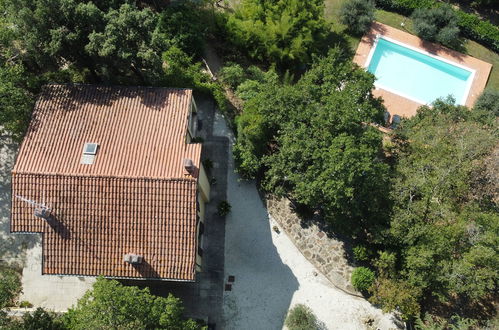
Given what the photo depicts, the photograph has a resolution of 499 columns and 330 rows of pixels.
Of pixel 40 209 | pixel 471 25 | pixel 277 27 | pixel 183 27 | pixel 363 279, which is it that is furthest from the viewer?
Answer: pixel 471 25

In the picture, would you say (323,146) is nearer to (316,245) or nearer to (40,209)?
(316,245)

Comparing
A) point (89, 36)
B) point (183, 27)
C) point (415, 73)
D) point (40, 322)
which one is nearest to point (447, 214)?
point (415, 73)

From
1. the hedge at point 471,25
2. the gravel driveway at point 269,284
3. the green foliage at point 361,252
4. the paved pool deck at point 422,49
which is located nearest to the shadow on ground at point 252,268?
the gravel driveway at point 269,284

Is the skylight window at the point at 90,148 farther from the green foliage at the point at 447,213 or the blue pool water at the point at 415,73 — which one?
the blue pool water at the point at 415,73

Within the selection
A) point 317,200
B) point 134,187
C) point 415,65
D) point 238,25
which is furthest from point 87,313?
point 415,65

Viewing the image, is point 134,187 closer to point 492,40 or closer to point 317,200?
point 317,200

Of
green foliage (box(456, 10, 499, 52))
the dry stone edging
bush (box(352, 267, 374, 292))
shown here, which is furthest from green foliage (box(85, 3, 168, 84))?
green foliage (box(456, 10, 499, 52))
